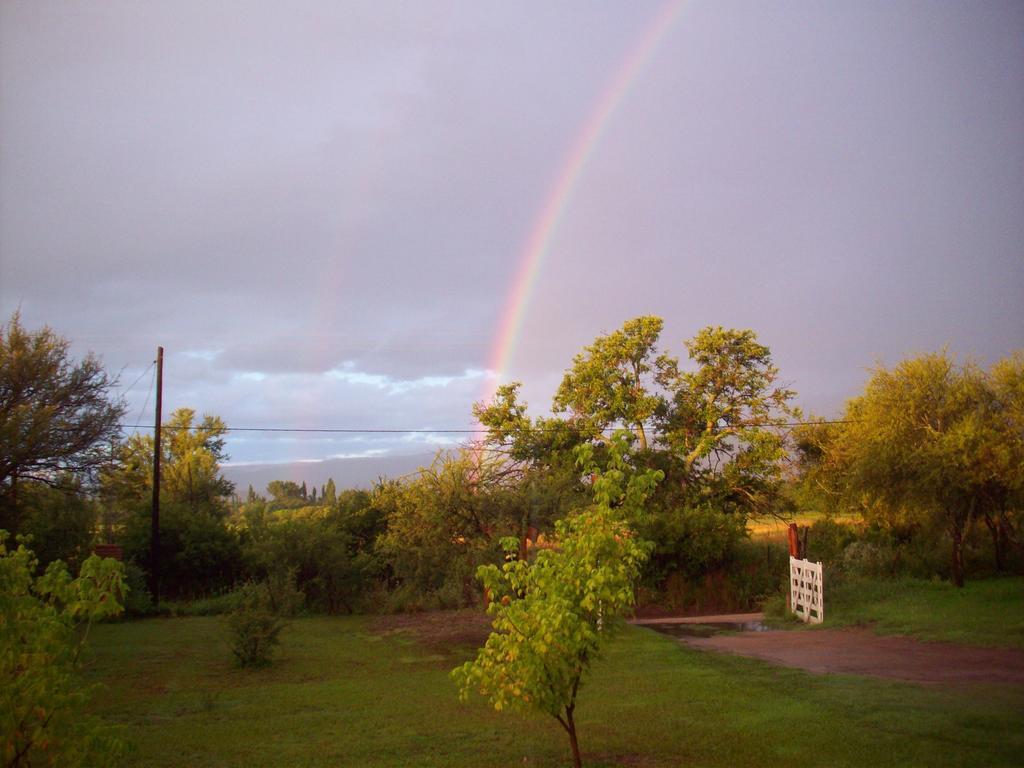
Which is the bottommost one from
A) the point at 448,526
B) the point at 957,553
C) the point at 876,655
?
the point at 876,655

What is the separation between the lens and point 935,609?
18.2m

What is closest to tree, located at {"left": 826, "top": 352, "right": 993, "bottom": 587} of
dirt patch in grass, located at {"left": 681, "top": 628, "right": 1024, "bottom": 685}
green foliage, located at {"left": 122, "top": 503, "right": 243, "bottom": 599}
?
dirt patch in grass, located at {"left": 681, "top": 628, "right": 1024, "bottom": 685}

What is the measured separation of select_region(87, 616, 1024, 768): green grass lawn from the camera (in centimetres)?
816

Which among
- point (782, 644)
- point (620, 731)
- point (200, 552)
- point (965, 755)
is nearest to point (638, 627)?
point (782, 644)

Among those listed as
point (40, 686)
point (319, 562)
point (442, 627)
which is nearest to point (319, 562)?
point (319, 562)

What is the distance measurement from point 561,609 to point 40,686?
3.68 meters

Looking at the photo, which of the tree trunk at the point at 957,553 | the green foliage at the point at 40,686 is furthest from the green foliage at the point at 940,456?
the green foliage at the point at 40,686

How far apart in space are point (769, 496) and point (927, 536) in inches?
361

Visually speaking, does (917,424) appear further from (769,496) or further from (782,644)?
(782,644)

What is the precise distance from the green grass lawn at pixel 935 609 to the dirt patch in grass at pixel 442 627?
7.80m

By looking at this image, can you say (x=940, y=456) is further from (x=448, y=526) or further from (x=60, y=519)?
(x=60, y=519)

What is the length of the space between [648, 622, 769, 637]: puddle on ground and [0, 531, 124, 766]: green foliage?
49.6 ft

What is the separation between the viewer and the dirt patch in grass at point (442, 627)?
55.3 feet

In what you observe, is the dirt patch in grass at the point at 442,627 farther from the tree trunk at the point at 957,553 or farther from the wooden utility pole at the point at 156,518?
the tree trunk at the point at 957,553
